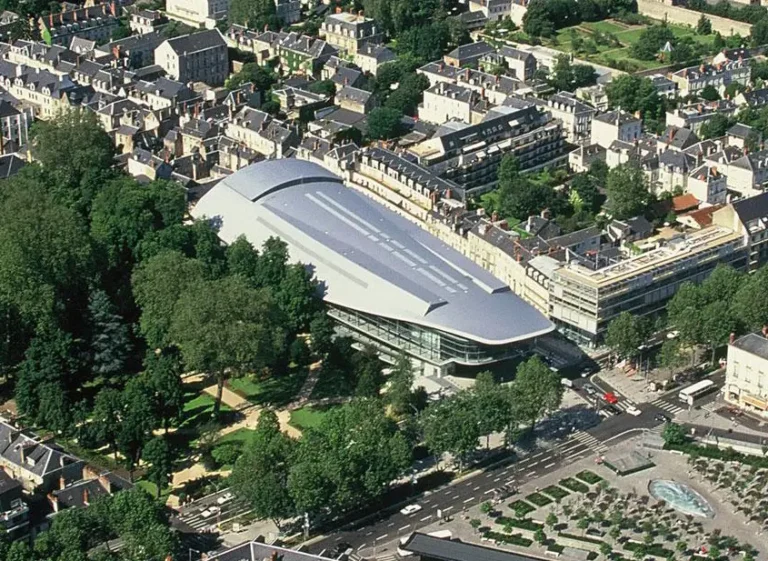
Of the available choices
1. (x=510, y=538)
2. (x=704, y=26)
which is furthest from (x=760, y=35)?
(x=510, y=538)

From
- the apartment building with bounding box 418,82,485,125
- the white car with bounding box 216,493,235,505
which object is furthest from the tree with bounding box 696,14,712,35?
the white car with bounding box 216,493,235,505

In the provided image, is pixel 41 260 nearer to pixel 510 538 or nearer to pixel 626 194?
pixel 510 538

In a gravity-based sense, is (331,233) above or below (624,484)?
above

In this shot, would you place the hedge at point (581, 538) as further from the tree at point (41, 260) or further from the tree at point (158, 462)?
the tree at point (41, 260)

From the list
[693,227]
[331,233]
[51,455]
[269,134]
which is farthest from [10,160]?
[693,227]

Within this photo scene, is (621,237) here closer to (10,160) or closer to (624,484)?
(624,484)
